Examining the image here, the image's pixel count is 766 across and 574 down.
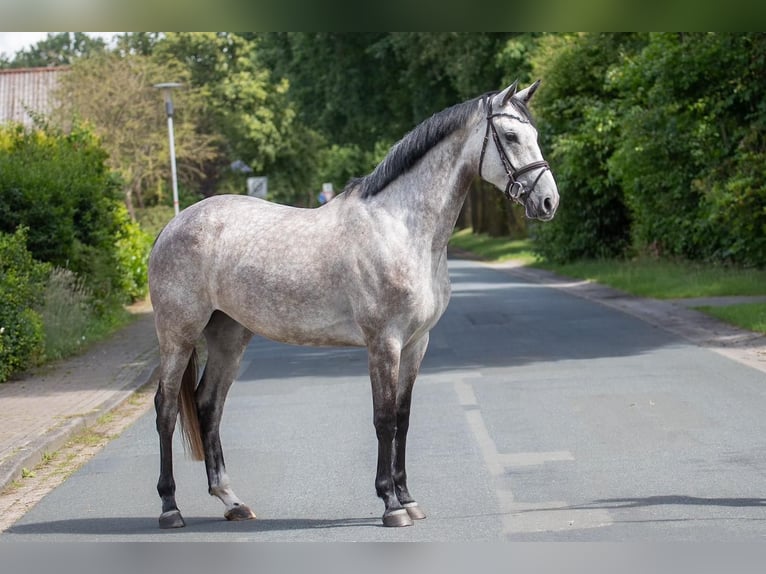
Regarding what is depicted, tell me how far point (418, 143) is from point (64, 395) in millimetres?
7559

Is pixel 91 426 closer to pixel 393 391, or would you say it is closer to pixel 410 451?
pixel 410 451

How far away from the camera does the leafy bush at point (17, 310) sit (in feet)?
49.9

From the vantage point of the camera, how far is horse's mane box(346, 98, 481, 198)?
7.55 m

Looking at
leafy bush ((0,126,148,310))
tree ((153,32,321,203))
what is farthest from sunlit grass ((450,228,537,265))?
leafy bush ((0,126,148,310))

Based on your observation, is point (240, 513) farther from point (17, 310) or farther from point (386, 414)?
point (17, 310)

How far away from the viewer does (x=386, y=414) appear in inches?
292

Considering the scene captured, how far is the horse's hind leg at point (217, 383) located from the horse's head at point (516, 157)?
1947 millimetres

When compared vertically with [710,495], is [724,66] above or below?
above

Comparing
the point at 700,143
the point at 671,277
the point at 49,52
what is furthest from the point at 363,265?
the point at 49,52

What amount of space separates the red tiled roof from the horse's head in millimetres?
50137

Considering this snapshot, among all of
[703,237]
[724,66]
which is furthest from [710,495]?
[703,237]

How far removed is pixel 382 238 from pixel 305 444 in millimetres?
3643

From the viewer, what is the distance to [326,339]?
764 centimetres

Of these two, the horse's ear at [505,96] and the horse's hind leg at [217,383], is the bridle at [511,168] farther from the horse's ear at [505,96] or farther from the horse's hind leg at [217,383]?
the horse's hind leg at [217,383]
